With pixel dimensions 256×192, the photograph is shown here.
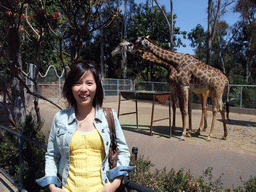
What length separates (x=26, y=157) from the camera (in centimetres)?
433

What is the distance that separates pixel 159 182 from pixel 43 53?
70.8 feet

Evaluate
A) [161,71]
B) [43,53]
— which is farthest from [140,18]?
[43,53]

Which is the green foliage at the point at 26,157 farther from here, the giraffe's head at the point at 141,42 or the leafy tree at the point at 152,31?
the leafy tree at the point at 152,31

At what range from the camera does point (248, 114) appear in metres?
11.4

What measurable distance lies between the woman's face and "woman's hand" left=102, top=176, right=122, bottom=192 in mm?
605

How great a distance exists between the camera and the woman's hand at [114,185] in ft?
5.10

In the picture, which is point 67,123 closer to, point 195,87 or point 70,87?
point 70,87

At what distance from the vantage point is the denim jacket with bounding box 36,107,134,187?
5.29ft

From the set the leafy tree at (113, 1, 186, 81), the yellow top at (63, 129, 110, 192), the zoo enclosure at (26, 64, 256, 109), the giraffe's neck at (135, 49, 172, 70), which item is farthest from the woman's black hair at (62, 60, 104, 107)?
the leafy tree at (113, 1, 186, 81)

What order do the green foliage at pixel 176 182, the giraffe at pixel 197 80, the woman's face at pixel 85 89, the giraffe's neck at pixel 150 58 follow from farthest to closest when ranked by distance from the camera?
the giraffe's neck at pixel 150 58 → the giraffe at pixel 197 80 → the green foliage at pixel 176 182 → the woman's face at pixel 85 89

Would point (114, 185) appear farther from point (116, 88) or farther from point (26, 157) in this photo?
point (116, 88)

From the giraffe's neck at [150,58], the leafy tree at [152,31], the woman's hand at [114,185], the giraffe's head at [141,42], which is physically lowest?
the woman's hand at [114,185]

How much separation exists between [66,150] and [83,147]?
4.9 inches

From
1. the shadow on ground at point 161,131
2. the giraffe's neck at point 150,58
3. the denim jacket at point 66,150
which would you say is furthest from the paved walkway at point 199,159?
the giraffe's neck at point 150,58
